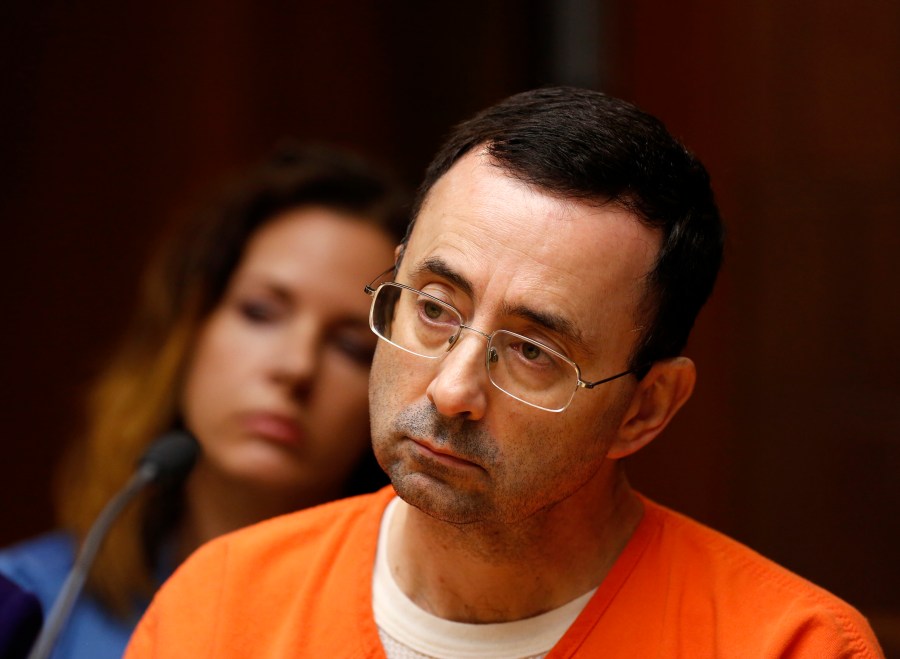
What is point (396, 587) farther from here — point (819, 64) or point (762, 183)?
point (819, 64)

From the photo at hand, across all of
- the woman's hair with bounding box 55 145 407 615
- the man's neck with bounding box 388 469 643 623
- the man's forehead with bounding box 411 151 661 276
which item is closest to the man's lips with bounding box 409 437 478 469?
the man's neck with bounding box 388 469 643 623


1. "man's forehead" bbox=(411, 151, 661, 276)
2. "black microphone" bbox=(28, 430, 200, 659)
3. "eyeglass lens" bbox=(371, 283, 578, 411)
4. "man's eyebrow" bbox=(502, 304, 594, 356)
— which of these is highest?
"man's forehead" bbox=(411, 151, 661, 276)

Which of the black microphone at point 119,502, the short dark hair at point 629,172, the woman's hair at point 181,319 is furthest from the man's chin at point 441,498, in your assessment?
the woman's hair at point 181,319

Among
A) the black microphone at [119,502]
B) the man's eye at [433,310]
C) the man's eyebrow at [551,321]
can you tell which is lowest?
the black microphone at [119,502]

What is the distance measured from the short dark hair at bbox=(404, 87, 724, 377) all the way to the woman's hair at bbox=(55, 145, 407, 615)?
71cm

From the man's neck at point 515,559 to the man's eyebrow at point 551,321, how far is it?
0.67 ft

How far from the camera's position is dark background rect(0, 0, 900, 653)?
5.36 ft

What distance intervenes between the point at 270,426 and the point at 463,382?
27.8 inches

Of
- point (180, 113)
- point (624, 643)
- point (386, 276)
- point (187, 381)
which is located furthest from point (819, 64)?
point (180, 113)

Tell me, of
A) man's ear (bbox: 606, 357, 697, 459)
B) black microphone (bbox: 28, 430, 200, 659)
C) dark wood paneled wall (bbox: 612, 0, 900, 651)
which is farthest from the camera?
dark wood paneled wall (bbox: 612, 0, 900, 651)

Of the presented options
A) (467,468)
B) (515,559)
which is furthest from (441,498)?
(515,559)

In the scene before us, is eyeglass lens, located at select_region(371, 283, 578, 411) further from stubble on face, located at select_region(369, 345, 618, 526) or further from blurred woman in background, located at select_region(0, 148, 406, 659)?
blurred woman in background, located at select_region(0, 148, 406, 659)

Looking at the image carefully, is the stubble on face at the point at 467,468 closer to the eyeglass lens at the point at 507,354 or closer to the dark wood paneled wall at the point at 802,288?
the eyeglass lens at the point at 507,354

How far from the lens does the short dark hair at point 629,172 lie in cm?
107
